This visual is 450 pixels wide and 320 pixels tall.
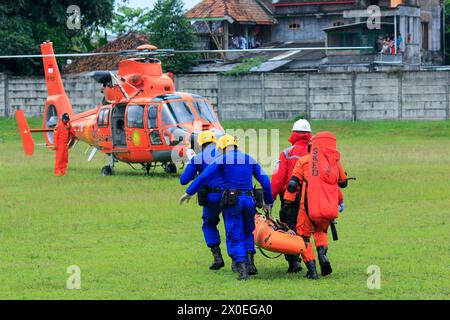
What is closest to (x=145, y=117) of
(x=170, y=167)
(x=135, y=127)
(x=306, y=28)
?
(x=135, y=127)

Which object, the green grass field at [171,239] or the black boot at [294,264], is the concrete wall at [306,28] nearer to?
the green grass field at [171,239]

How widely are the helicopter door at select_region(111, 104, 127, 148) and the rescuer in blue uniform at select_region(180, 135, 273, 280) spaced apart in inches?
624

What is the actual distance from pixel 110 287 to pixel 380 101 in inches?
1378

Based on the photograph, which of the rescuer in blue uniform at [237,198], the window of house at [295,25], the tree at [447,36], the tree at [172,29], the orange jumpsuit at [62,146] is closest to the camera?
the rescuer in blue uniform at [237,198]

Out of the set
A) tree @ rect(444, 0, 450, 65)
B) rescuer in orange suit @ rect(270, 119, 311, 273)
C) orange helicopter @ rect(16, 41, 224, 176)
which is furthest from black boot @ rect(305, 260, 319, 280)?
tree @ rect(444, 0, 450, 65)

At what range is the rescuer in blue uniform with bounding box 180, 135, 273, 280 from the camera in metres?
14.4

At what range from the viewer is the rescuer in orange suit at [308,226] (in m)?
14.3

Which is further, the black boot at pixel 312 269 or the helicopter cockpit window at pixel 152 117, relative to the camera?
the helicopter cockpit window at pixel 152 117

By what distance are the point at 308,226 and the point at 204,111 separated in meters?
15.0

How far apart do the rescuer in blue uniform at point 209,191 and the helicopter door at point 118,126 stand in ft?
50.4

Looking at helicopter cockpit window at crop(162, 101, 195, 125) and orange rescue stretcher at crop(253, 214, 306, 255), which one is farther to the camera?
helicopter cockpit window at crop(162, 101, 195, 125)

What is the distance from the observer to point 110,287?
1382cm

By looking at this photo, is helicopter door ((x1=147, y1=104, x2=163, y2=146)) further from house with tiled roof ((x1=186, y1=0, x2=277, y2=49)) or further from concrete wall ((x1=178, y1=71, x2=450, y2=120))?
house with tiled roof ((x1=186, y1=0, x2=277, y2=49))

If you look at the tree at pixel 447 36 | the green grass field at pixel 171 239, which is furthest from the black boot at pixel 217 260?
the tree at pixel 447 36
